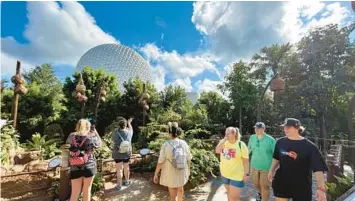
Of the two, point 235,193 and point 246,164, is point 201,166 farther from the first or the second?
point 246,164

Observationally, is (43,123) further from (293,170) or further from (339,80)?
(339,80)

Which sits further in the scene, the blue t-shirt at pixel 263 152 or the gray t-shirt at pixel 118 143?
the gray t-shirt at pixel 118 143

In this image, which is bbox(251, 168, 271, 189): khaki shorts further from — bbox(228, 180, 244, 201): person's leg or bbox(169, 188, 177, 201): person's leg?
bbox(169, 188, 177, 201): person's leg

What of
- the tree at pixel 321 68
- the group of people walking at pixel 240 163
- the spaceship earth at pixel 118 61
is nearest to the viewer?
the group of people walking at pixel 240 163

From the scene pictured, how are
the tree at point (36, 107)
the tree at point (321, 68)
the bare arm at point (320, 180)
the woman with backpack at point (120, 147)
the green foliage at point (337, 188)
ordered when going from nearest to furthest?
1. the bare arm at point (320, 180)
2. the green foliage at point (337, 188)
3. the woman with backpack at point (120, 147)
4. the tree at point (36, 107)
5. the tree at point (321, 68)

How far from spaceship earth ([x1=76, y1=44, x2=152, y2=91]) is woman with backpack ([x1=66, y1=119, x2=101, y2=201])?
82.8ft

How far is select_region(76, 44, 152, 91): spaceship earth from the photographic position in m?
29.2

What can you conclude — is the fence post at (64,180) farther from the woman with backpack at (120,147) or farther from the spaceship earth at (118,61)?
the spaceship earth at (118,61)

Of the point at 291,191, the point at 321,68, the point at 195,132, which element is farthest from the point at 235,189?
the point at 321,68

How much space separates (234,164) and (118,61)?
27.9 meters

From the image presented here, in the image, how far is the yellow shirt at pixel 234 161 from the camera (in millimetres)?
3707

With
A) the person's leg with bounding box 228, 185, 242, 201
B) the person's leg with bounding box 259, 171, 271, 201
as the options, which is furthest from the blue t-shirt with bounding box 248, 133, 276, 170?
the person's leg with bounding box 228, 185, 242, 201

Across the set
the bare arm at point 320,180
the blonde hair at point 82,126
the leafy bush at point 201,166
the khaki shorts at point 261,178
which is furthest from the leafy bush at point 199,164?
the bare arm at point 320,180

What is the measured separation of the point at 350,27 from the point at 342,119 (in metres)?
8.72
